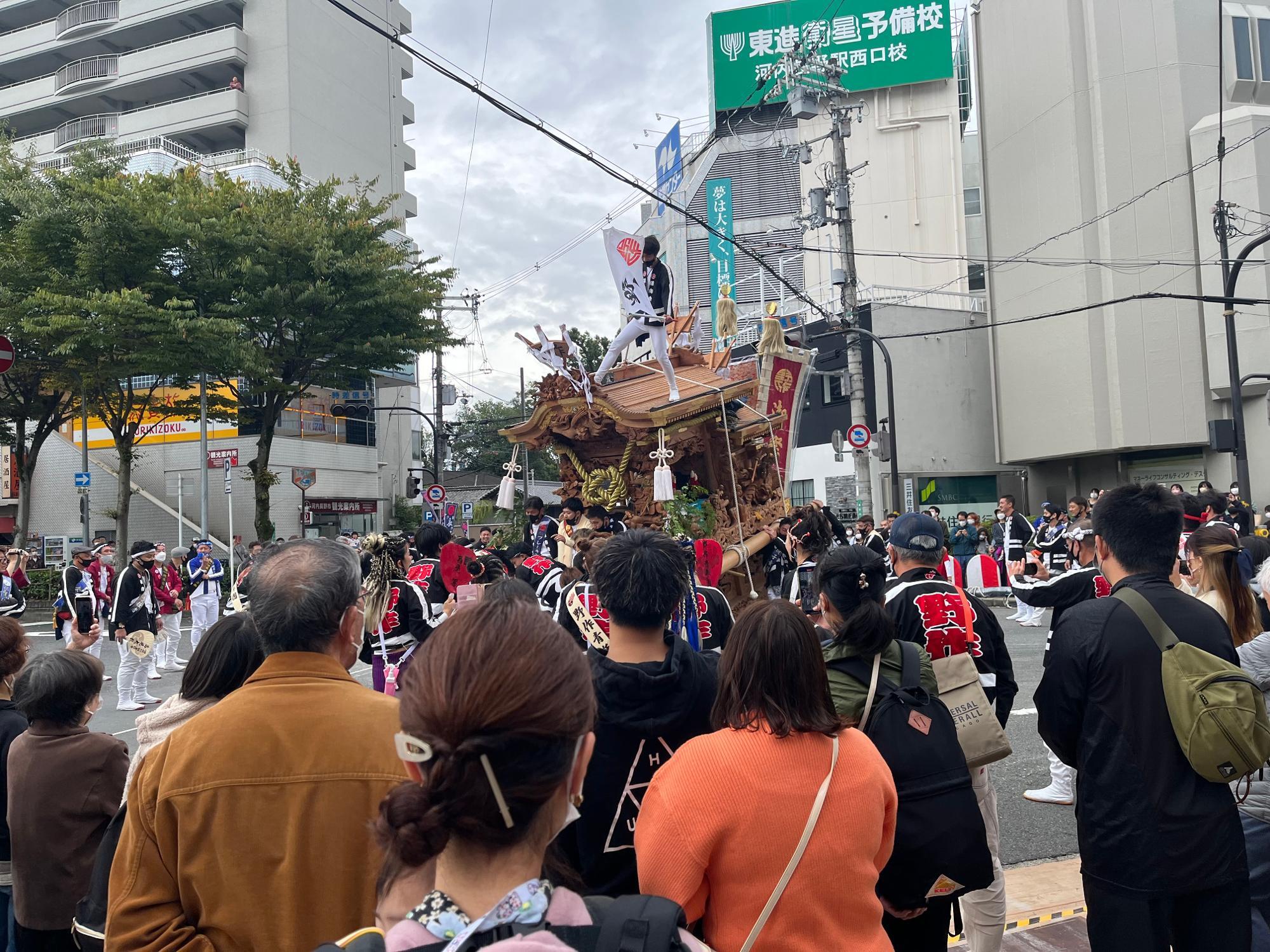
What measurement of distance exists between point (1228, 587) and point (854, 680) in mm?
1976

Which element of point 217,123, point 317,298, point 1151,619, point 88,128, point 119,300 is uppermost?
point 88,128

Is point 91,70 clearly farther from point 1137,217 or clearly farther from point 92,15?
point 1137,217

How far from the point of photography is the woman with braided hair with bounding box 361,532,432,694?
626cm

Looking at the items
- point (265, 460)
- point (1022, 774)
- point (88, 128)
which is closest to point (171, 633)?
point (265, 460)

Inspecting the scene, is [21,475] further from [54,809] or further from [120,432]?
[54,809]

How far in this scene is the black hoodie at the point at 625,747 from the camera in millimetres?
2650

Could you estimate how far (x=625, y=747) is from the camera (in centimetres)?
267

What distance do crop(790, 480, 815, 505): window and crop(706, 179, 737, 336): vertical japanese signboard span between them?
8.63 m

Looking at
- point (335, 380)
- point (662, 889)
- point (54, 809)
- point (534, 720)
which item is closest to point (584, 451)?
point (54, 809)

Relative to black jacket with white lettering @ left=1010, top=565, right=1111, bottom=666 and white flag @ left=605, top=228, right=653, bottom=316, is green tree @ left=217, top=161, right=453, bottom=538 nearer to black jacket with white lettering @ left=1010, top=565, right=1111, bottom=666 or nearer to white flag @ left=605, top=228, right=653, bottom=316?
white flag @ left=605, top=228, right=653, bottom=316

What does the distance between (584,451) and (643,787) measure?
7.03m

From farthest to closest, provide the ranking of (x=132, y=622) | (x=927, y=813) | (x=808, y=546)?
(x=132, y=622)
(x=808, y=546)
(x=927, y=813)

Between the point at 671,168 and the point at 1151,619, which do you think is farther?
the point at 671,168

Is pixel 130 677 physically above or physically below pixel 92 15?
below
